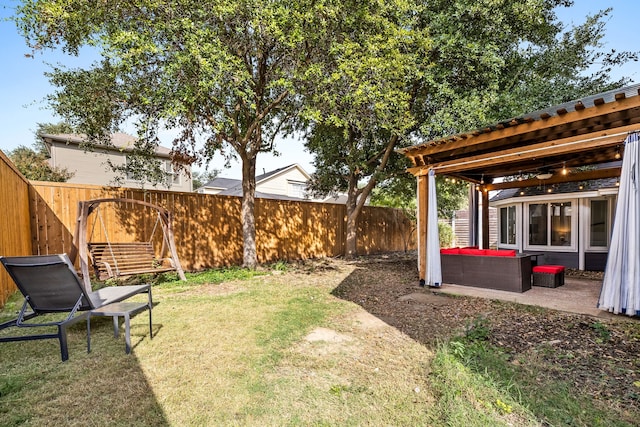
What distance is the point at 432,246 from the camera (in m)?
6.32

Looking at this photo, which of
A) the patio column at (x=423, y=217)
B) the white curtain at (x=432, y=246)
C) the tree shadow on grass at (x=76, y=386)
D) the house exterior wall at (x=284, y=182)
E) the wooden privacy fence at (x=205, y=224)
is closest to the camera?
the tree shadow on grass at (x=76, y=386)

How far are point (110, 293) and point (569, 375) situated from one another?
16.9 feet

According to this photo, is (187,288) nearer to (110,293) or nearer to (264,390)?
(110,293)

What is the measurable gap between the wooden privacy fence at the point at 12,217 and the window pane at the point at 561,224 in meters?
13.1

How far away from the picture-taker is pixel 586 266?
8.84 m

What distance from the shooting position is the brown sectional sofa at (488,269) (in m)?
5.90

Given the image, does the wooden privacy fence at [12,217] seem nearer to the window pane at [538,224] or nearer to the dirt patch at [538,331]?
the dirt patch at [538,331]

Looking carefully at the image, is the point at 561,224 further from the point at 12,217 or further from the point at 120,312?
the point at 12,217

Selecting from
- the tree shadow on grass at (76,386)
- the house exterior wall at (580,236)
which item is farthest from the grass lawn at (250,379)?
the house exterior wall at (580,236)

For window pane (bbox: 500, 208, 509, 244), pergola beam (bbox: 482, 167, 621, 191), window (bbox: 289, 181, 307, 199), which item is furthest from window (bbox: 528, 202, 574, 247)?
window (bbox: 289, 181, 307, 199)

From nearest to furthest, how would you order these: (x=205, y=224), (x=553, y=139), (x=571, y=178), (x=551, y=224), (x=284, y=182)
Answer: (x=553, y=139), (x=571, y=178), (x=205, y=224), (x=551, y=224), (x=284, y=182)

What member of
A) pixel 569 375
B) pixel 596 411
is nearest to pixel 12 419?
pixel 596 411

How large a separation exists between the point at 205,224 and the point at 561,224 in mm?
10702

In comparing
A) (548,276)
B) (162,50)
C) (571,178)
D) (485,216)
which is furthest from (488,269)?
(162,50)
